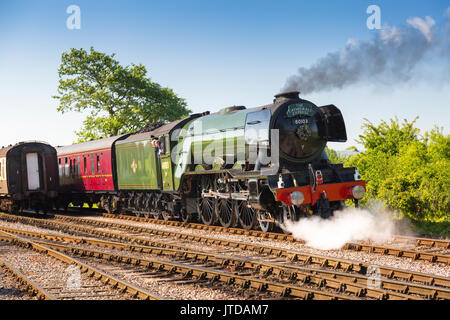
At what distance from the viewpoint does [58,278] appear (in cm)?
870

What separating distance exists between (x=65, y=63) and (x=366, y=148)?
900 inches

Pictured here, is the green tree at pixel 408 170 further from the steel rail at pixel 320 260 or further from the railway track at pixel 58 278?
the railway track at pixel 58 278

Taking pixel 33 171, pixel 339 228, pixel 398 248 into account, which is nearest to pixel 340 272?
pixel 398 248

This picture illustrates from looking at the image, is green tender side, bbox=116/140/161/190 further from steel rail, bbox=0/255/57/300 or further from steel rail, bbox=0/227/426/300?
steel rail, bbox=0/255/57/300

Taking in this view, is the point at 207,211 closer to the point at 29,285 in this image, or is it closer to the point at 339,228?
the point at 339,228

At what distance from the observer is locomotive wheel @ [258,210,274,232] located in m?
12.5

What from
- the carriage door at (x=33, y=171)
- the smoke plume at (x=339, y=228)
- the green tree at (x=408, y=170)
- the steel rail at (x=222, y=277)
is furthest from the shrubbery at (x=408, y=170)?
the carriage door at (x=33, y=171)

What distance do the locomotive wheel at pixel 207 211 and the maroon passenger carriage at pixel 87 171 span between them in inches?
253

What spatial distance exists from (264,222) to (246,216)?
0.84 m

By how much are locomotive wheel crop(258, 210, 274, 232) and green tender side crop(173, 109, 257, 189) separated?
1591 millimetres

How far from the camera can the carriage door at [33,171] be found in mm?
23114
